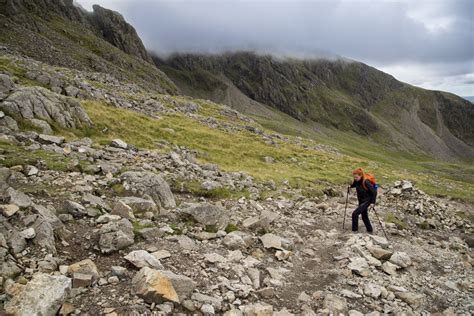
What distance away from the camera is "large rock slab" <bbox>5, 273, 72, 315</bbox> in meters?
6.10

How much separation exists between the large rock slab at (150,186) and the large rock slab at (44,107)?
10.3 meters

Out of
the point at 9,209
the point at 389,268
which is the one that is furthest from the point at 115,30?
the point at 389,268

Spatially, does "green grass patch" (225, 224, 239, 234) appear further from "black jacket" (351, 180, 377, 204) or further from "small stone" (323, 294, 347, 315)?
"black jacket" (351, 180, 377, 204)

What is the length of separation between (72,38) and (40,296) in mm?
156221

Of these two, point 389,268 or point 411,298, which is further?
point 389,268

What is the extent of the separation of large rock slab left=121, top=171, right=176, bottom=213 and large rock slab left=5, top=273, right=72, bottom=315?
7.08m

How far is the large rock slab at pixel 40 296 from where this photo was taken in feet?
20.0

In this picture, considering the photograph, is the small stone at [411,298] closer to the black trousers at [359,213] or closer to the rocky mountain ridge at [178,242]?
the rocky mountain ridge at [178,242]

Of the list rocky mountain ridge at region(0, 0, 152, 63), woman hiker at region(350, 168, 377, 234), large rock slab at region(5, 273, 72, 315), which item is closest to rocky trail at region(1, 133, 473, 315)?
large rock slab at region(5, 273, 72, 315)

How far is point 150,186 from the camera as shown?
46.4ft

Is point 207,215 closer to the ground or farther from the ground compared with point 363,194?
closer to the ground

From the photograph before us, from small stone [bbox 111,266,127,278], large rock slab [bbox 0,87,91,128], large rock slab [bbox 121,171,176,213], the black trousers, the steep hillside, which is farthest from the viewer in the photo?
the steep hillside

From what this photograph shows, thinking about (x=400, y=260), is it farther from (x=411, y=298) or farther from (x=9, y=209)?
(x=9, y=209)

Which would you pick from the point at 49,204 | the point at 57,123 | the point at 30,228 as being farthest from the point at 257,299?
the point at 57,123
